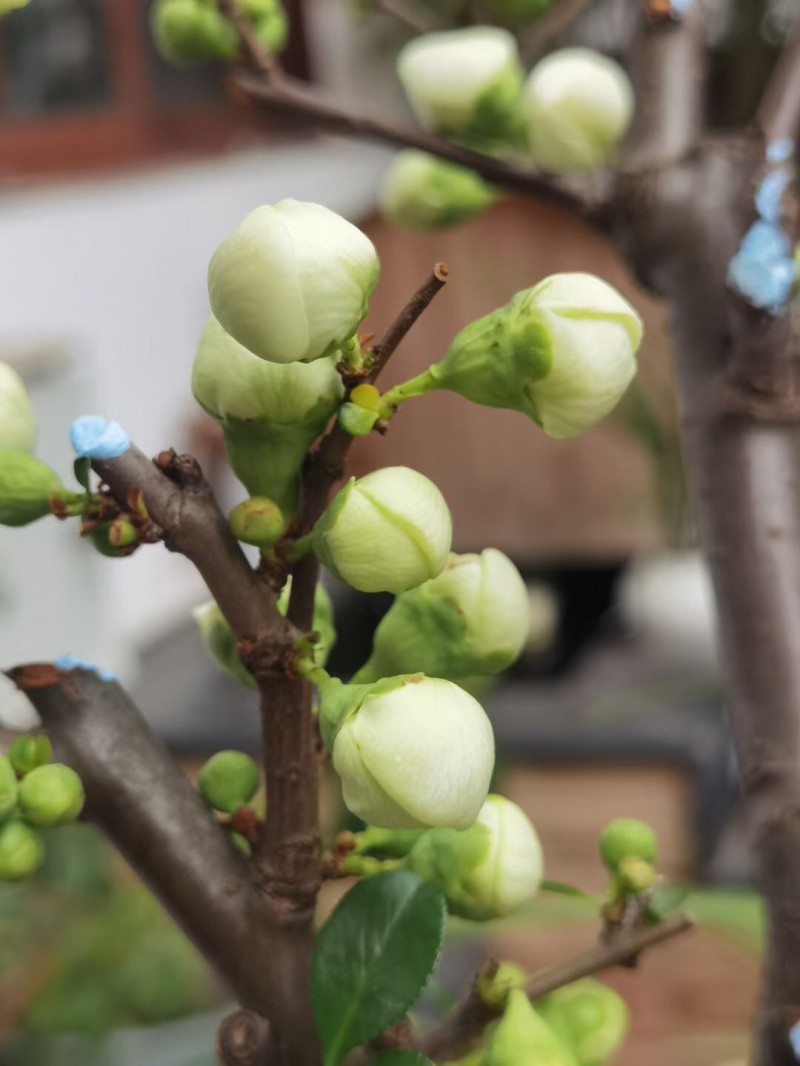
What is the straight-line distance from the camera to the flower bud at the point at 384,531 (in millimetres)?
142

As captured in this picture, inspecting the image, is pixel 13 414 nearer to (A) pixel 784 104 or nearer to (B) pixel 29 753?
(B) pixel 29 753

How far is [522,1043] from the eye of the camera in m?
0.16

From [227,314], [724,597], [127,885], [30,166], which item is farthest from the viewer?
[30,166]

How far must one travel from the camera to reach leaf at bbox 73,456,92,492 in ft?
0.49

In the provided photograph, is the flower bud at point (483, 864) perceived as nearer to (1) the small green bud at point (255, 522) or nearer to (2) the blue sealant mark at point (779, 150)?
(1) the small green bud at point (255, 522)

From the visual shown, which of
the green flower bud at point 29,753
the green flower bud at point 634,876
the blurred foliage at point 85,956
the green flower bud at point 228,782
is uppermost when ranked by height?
the green flower bud at point 29,753

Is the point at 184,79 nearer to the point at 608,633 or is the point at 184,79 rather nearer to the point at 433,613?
the point at 608,633

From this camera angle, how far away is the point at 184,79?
1204 mm

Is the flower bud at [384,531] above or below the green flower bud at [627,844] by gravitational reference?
above

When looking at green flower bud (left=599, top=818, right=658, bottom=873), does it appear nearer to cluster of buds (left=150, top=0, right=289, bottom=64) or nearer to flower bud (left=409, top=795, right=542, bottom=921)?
flower bud (left=409, top=795, right=542, bottom=921)

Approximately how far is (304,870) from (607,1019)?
7 centimetres

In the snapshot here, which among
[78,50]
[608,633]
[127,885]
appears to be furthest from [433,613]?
[78,50]

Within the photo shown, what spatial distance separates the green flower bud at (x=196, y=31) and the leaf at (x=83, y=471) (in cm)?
20

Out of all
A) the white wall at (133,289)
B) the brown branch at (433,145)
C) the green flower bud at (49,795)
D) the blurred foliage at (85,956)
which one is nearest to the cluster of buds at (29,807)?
the green flower bud at (49,795)
